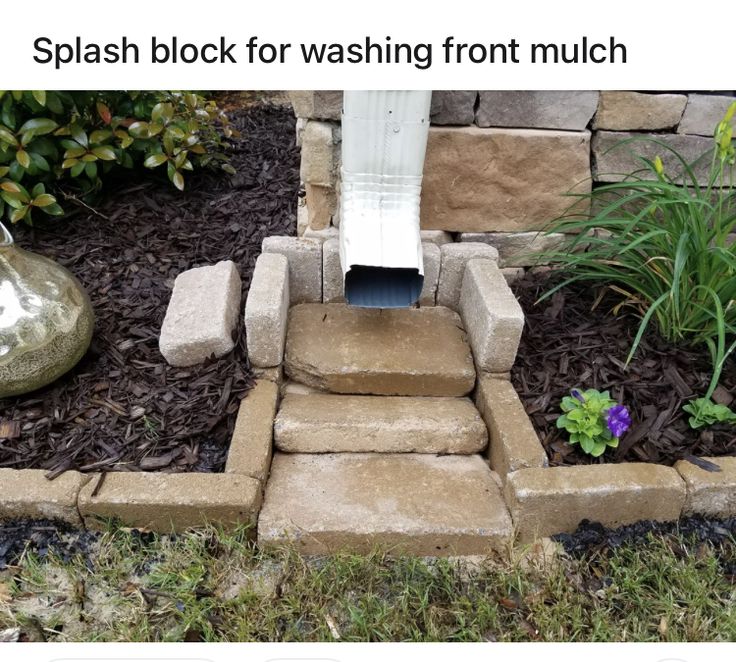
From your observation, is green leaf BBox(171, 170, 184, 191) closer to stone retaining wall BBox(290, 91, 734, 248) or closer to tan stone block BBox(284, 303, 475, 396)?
stone retaining wall BBox(290, 91, 734, 248)

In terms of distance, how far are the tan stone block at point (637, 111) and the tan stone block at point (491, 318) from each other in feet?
2.50

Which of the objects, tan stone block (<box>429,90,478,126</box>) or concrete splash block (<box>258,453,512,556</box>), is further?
tan stone block (<box>429,90,478,126</box>)

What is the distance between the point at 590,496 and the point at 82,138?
2.65m

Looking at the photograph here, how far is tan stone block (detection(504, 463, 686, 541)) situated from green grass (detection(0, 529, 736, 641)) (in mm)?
107

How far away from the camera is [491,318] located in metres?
2.21

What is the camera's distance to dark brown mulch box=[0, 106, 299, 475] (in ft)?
6.74

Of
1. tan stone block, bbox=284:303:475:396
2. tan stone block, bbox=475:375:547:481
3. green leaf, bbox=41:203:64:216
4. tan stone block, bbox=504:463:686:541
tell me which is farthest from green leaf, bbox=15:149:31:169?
tan stone block, bbox=504:463:686:541

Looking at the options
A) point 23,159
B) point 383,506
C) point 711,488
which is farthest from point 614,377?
point 23,159

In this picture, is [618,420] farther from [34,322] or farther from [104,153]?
[104,153]

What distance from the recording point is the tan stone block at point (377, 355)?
7.64ft

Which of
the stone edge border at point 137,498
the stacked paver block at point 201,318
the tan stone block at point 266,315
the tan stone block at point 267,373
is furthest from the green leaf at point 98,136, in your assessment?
the stone edge border at point 137,498

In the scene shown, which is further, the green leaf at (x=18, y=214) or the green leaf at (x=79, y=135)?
the green leaf at (x=79, y=135)

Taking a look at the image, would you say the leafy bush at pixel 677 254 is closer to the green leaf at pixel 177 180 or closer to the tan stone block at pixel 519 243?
the tan stone block at pixel 519 243

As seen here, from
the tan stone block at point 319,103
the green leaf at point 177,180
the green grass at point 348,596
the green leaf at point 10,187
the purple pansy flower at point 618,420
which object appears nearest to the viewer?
the green grass at point 348,596
